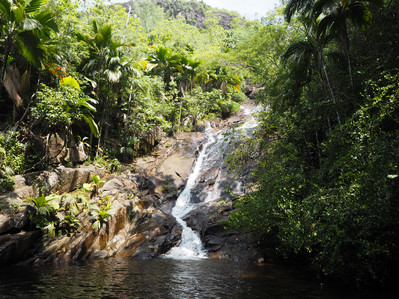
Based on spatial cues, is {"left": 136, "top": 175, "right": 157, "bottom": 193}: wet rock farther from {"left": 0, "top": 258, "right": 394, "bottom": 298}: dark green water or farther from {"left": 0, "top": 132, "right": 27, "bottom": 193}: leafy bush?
{"left": 0, "top": 258, "right": 394, "bottom": 298}: dark green water

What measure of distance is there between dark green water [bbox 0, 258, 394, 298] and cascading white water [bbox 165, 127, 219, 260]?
5.82 feet

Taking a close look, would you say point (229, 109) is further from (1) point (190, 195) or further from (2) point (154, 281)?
(2) point (154, 281)

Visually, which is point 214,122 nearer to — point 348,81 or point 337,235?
point 348,81

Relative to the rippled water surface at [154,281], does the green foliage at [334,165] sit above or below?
above

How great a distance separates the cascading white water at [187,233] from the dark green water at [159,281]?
1.77 m

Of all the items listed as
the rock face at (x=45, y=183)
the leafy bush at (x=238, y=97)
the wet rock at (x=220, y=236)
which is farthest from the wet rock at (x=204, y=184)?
the leafy bush at (x=238, y=97)

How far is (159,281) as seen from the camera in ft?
23.5

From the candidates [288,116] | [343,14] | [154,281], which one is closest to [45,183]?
[154,281]

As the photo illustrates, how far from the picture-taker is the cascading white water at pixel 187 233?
11.6 meters

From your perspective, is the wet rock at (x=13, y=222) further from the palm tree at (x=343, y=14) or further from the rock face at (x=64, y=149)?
the palm tree at (x=343, y=14)

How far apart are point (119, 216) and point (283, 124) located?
9.01m

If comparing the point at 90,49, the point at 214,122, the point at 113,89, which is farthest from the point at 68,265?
the point at 214,122

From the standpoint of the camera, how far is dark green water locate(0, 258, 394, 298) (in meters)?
5.99

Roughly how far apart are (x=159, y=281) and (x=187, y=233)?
588 cm
